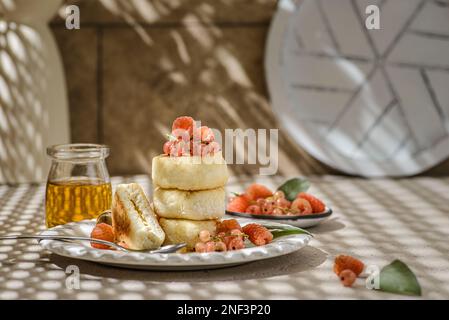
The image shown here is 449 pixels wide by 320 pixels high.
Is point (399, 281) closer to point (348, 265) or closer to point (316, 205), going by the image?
point (348, 265)

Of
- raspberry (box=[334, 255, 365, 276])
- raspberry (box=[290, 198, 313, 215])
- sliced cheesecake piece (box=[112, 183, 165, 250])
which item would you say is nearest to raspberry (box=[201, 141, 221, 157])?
sliced cheesecake piece (box=[112, 183, 165, 250])

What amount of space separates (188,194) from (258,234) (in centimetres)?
14

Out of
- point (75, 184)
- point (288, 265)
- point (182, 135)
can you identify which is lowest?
point (288, 265)

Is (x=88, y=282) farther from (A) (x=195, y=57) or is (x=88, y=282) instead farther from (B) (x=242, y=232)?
(A) (x=195, y=57)

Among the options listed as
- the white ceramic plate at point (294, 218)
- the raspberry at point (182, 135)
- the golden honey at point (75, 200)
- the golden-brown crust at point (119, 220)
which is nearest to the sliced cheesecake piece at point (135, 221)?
the golden-brown crust at point (119, 220)

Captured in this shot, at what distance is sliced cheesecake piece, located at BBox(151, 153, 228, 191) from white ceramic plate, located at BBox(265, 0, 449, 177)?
127cm

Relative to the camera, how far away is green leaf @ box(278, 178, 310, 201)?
174cm

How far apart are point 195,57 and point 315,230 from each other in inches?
42.4

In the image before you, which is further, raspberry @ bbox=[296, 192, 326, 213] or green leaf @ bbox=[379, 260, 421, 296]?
raspberry @ bbox=[296, 192, 326, 213]

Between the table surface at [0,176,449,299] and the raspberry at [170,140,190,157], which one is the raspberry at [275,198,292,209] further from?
the raspberry at [170,140,190,157]

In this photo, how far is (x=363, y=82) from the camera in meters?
2.62

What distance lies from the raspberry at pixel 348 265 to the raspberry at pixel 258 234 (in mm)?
141

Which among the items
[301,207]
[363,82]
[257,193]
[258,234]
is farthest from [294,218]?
[363,82]
